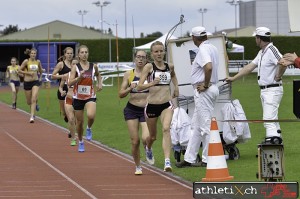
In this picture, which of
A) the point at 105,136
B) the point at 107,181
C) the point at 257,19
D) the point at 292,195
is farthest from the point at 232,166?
the point at 257,19

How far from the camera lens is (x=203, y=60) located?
14.2 meters

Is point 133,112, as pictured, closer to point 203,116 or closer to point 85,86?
point 203,116

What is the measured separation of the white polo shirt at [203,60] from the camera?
46.5 ft

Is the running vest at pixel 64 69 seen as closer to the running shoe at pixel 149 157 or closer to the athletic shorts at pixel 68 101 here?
the athletic shorts at pixel 68 101

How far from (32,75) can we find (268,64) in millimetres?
13825

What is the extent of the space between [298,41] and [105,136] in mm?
56789

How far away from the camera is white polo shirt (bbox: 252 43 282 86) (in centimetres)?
1483

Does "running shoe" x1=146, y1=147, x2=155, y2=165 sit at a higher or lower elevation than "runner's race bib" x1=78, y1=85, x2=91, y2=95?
lower

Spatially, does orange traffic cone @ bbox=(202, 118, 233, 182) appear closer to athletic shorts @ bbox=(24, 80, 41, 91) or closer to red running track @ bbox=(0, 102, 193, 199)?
red running track @ bbox=(0, 102, 193, 199)

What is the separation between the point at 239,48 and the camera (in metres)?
63.3

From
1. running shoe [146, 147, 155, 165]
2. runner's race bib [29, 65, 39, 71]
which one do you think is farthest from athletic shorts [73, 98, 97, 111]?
runner's race bib [29, 65, 39, 71]

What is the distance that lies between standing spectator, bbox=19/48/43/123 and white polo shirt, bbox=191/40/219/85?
13096 millimetres

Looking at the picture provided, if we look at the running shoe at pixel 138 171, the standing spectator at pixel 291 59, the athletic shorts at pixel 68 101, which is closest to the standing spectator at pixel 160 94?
the running shoe at pixel 138 171

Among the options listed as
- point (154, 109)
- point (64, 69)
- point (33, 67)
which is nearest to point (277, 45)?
point (33, 67)
